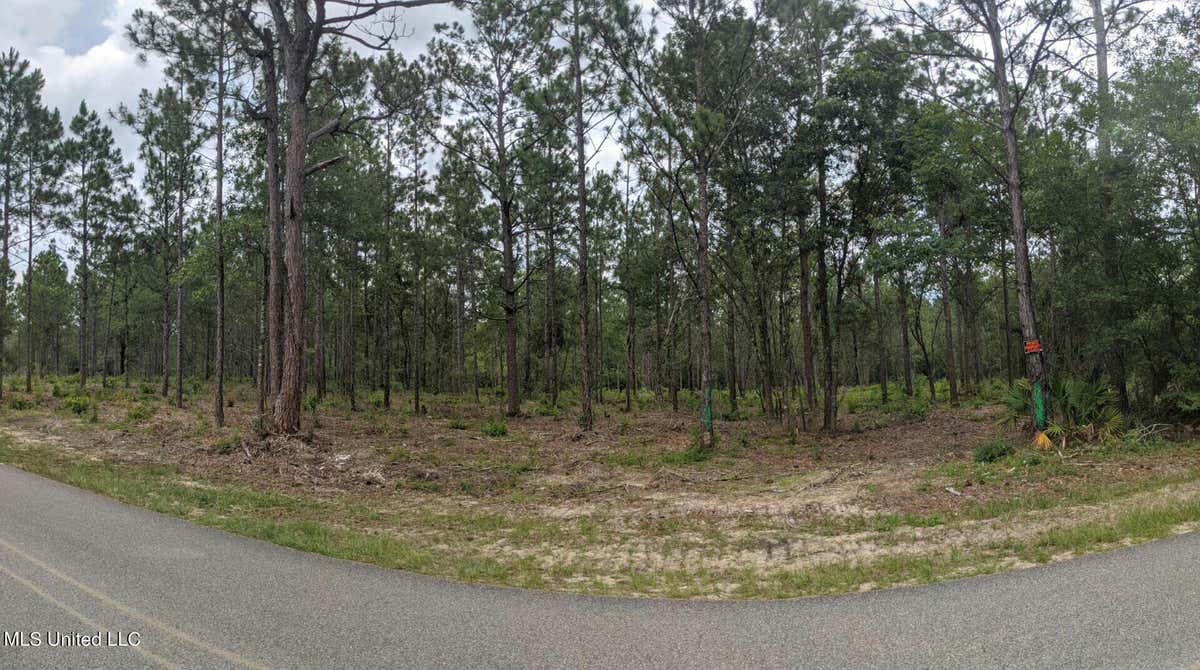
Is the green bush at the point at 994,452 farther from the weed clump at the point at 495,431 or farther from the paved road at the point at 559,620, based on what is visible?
the weed clump at the point at 495,431

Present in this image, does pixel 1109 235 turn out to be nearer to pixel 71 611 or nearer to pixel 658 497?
pixel 658 497

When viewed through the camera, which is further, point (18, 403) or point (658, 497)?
point (18, 403)

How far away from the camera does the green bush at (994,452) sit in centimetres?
1057

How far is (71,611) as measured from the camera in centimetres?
425

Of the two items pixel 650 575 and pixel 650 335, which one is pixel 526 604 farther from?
pixel 650 335

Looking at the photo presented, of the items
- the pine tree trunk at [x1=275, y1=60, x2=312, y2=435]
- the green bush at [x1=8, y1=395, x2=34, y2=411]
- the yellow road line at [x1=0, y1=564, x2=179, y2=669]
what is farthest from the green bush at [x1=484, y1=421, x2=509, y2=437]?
the green bush at [x1=8, y1=395, x2=34, y2=411]

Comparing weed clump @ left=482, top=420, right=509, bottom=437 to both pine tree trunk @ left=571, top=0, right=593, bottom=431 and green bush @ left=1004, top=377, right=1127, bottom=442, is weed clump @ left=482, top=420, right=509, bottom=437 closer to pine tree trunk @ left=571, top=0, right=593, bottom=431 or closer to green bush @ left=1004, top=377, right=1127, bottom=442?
pine tree trunk @ left=571, top=0, right=593, bottom=431

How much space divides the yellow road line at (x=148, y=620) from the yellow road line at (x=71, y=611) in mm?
173

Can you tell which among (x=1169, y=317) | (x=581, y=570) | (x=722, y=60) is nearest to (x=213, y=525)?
(x=581, y=570)

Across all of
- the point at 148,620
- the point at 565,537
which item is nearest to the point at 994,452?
the point at 565,537

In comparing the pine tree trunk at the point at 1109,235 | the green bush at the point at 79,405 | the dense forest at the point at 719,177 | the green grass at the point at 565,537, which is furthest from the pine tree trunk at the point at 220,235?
the pine tree trunk at the point at 1109,235

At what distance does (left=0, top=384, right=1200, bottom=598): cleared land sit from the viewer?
5.55m

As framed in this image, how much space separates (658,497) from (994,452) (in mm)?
6364

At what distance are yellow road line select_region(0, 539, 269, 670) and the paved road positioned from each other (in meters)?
0.01
